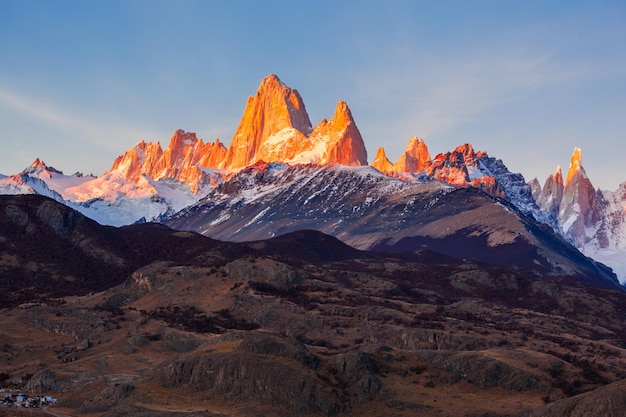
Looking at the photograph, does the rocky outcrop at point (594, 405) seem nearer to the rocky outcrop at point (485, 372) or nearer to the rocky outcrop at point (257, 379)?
the rocky outcrop at point (485, 372)

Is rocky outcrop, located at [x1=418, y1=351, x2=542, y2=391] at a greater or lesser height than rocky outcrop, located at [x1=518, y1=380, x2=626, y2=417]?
greater

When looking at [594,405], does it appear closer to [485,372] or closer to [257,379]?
[485,372]

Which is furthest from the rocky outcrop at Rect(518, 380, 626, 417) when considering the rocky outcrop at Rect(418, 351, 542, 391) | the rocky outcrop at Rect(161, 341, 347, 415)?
the rocky outcrop at Rect(161, 341, 347, 415)

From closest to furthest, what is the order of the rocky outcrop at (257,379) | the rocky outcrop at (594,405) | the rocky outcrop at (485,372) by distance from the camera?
the rocky outcrop at (594,405)
the rocky outcrop at (257,379)
the rocky outcrop at (485,372)

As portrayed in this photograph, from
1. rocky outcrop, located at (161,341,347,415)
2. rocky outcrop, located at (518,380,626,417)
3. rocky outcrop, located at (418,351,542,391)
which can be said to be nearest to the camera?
rocky outcrop, located at (518,380,626,417)

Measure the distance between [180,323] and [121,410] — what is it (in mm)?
70771

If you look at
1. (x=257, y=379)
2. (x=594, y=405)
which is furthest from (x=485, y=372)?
(x=257, y=379)

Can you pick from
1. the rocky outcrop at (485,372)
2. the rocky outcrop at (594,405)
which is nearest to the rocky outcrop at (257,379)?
the rocky outcrop at (485,372)

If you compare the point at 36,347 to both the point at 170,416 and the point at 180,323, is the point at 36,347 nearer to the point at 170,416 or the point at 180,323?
the point at 180,323

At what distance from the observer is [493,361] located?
13825 cm

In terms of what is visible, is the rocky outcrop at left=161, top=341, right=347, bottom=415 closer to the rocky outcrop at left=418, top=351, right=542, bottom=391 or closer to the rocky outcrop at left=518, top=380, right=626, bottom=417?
the rocky outcrop at left=418, top=351, right=542, bottom=391

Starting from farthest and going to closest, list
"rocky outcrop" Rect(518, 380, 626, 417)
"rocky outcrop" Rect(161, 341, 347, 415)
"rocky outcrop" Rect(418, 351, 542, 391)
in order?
"rocky outcrop" Rect(418, 351, 542, 391) < "rocky outcrop" Rect(161, 341, 347, 415) < "rocky outcrop" Rect(518, 380, 626, 417)

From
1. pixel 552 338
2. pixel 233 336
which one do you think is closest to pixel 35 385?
pixel 233 336

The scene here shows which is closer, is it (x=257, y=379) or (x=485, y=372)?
(x=257, y=379)
